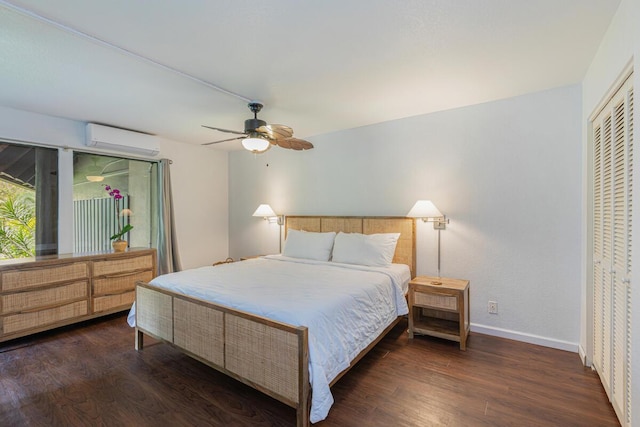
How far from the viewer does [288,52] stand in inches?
84.3

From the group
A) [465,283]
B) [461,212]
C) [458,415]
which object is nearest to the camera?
[458,415]

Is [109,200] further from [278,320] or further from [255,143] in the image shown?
[278,320]

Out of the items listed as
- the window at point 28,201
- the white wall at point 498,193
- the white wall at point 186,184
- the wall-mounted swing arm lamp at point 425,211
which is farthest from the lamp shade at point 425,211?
the window at point 28,201

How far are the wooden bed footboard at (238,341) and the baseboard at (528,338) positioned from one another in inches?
90.8

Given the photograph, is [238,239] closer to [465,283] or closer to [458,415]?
[465,283]

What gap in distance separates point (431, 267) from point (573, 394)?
160 centimetres

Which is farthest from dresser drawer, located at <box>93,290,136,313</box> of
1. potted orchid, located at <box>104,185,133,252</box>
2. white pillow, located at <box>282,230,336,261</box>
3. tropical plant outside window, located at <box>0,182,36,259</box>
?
white pillow, located at <box>282,230,336,261</box>

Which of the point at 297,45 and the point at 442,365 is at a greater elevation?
the point at 297,45

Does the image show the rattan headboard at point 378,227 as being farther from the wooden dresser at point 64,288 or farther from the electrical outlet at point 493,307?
the wooden dresser at point 64,288

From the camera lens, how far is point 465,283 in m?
3.04

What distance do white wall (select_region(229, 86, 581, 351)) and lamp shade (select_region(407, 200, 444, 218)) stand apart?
0.30 m

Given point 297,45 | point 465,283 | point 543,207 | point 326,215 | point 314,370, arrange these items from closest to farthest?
point 314,370
point 297,45
point 543,207
point 465,283
point 326,215

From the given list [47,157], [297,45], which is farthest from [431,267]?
[47,157]

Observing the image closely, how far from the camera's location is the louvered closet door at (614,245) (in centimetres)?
167
